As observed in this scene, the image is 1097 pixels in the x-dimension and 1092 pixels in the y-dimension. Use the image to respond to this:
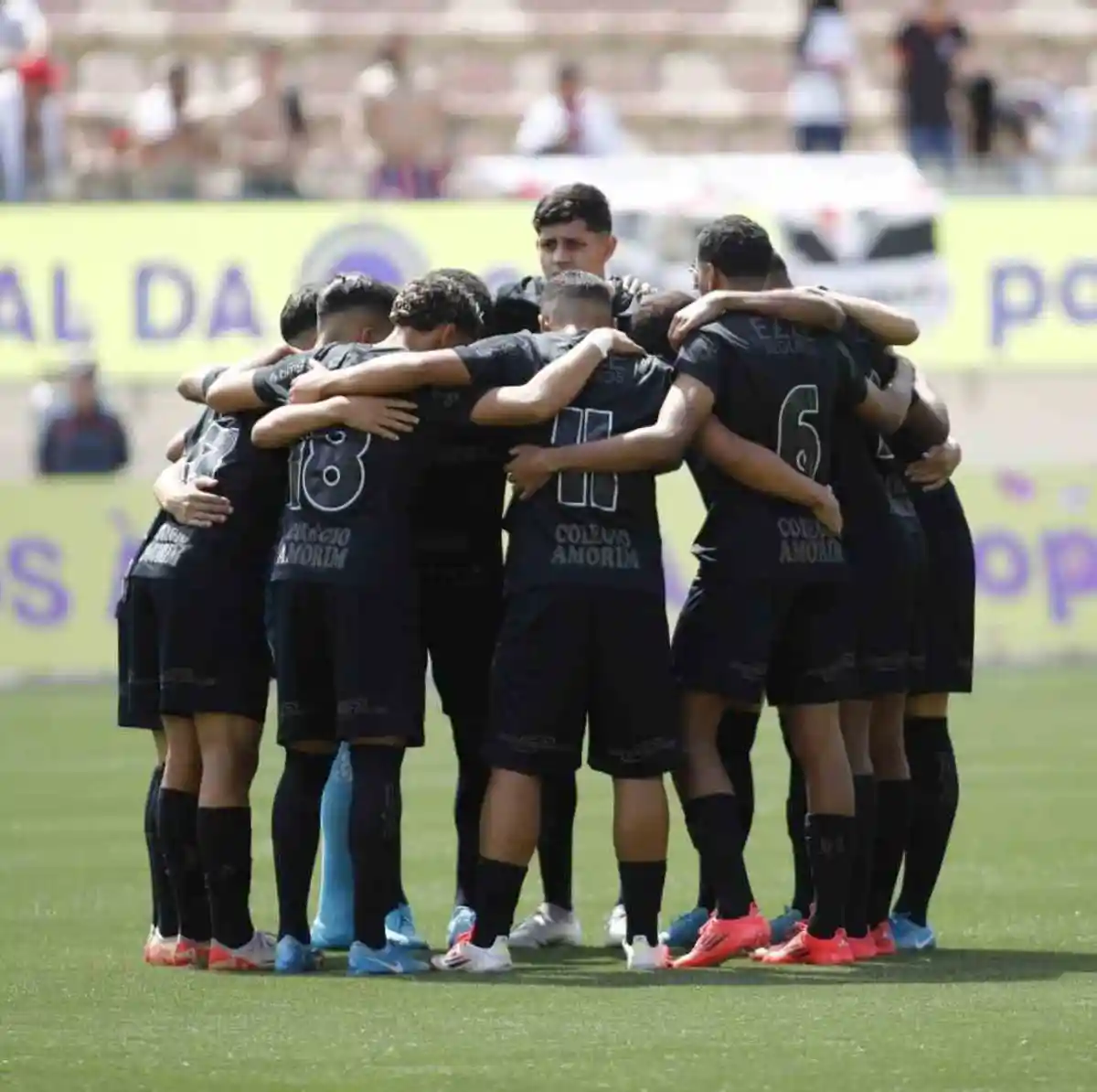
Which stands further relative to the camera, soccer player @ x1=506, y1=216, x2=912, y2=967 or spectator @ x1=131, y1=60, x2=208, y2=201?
spectator @ x1=131, y1=60, x2=208, y2=201

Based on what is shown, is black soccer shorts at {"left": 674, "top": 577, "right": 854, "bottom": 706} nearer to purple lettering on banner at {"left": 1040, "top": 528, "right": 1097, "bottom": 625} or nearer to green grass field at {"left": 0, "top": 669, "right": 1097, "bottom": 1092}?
green grass field at {"left": 0, "top": 669, "right": 1097, "bottom": 1092}

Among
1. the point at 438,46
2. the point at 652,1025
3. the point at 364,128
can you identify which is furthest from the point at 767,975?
the point at 438,46

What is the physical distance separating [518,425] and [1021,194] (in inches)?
664

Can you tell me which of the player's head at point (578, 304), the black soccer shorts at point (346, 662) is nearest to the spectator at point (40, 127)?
the player's head at point (578, 304)

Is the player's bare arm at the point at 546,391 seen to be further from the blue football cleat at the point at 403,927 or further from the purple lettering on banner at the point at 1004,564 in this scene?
the purple lettering on banner at the point at 1004,564

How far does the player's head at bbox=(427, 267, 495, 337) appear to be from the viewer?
8852 mm

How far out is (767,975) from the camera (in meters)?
8.35

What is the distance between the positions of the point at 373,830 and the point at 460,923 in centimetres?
95

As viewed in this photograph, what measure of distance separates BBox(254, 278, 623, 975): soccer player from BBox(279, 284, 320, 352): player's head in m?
0.58

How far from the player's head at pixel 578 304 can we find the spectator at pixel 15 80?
15.5 meters

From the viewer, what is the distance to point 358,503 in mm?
8391

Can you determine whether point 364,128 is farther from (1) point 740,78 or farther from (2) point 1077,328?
(2) point 1077,328

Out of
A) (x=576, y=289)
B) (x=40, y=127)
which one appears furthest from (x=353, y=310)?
(x=40, y=127)

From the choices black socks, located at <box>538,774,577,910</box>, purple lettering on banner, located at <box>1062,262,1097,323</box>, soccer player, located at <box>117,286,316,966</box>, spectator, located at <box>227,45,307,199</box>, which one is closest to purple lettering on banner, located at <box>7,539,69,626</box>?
spectator, located at <box>227,45,307,199</box>
